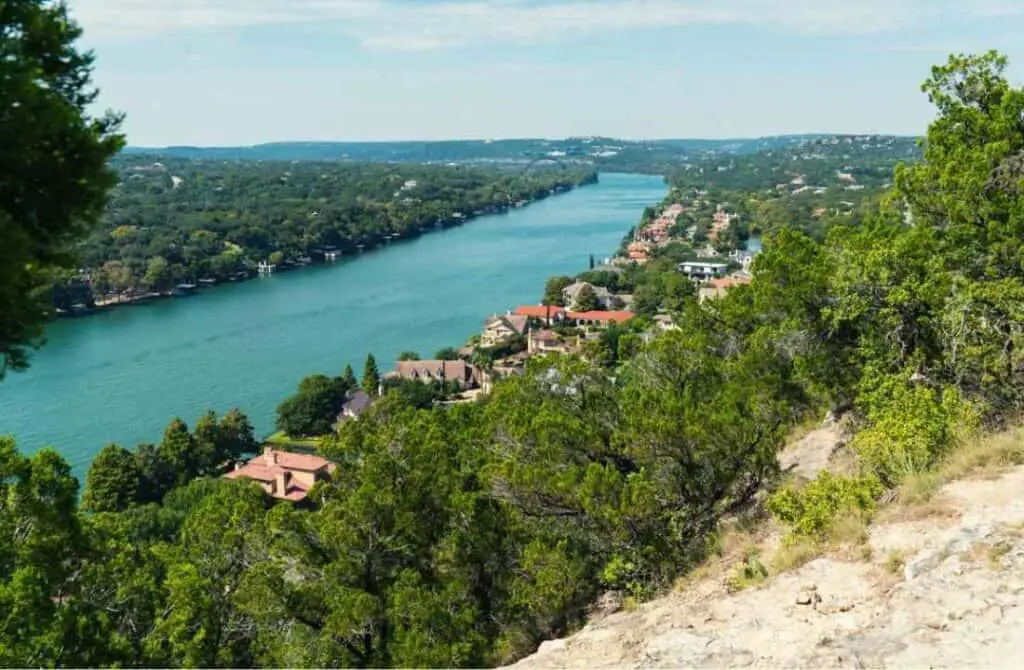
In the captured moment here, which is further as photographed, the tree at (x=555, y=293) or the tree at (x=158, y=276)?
the tree at (x=158, y=276)

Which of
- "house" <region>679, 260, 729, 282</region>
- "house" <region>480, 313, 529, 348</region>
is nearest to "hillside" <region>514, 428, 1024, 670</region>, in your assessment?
"house" <region>480, 313, 529, 348</region>

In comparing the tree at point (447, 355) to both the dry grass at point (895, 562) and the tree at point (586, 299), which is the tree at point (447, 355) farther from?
the dry grass at point (895, 562)

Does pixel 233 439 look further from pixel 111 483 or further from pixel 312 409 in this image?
pixel 111 483

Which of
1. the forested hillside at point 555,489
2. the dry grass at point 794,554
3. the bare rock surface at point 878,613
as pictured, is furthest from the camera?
the forested hillside at point 555,489

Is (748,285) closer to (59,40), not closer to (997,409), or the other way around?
(997,409)

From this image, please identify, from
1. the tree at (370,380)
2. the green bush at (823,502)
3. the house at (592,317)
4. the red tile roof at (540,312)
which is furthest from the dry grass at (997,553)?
the house at (592,317)

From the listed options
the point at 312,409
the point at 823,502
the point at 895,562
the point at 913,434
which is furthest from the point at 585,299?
the point at 895,562

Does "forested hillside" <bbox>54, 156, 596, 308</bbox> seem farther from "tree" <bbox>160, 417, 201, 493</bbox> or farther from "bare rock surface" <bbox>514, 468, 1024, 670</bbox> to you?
"tree" <bbox>160, 417, 201, 493</bbox>
